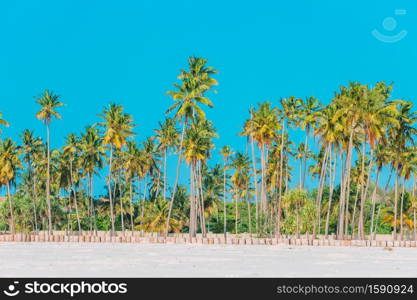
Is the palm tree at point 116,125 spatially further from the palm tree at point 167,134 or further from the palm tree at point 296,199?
the palm tree at point 296,199

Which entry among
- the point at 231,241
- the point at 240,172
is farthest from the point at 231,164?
the point at 231,241

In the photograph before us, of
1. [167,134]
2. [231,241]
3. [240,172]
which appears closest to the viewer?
[231,241]

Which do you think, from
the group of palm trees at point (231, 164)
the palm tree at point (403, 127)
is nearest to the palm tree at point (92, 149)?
the group of palm trees at point (231, 164)

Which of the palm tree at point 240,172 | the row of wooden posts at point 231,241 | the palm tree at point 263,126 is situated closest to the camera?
the row of wooden posts at point 231,241

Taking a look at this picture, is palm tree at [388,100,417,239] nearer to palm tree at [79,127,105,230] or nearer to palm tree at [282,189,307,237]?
palm tree at [282,189,307,237]

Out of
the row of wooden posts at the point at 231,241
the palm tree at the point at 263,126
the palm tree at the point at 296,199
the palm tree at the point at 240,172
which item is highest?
the palm tree at the point at 263,126

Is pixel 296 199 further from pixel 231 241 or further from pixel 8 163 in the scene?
pixel 8 163

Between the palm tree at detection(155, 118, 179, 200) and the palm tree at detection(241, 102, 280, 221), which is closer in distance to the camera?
the palm tree at detection(241, 102, 280, 221)

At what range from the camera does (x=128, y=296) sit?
78.6ft

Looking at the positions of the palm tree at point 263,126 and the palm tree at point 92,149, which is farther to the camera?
the palm tree at point 92,149

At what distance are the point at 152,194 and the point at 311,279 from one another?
94761 millimetres

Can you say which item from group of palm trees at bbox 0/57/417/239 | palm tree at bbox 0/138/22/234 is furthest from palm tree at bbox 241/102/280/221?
palm tree at bbox 0/138/22/234

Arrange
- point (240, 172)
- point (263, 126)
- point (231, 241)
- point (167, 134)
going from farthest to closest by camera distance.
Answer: point (240, 172), point (167, 134), point (263, 126), point (231, 241)

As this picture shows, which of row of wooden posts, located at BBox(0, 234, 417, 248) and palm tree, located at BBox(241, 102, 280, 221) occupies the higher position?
palm tree, located at BBox(241, 102, 280, 221)
